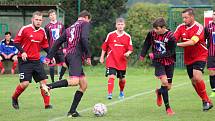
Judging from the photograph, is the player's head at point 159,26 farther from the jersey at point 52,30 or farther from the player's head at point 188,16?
the jersey at point 52,30

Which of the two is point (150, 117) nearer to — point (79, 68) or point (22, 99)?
point (79, 68)

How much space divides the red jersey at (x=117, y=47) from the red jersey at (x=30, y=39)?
308 cm

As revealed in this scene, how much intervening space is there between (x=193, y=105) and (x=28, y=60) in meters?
3.71

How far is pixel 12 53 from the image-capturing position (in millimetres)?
24625

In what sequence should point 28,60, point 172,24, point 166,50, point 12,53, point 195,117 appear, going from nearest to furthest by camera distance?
point 195,117 → point 166,50 → point 28,60 → point 12,53 → point 172,24

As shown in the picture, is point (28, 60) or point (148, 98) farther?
point (148, 98)

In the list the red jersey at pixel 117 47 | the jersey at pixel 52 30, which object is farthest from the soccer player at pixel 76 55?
the jersey at pixel 52 30

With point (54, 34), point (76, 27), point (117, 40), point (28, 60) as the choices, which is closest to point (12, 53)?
point (54, 34)

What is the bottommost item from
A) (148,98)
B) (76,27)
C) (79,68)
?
(148,98)

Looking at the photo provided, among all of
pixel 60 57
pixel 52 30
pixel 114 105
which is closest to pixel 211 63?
pixel 114 105

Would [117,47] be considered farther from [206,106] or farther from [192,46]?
→ [206,106]

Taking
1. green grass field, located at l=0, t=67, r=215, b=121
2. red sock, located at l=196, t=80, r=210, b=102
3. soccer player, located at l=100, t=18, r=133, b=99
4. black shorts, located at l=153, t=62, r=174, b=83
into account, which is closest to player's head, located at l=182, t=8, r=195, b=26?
black shorts, located at l=153, t=62, r=174, b=83

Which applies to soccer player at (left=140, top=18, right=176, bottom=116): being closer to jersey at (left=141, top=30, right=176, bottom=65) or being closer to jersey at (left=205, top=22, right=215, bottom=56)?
jersey at (left=141, top=30, right=176, bottom=65)

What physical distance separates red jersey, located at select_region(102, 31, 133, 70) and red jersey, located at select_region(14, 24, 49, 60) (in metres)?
3.08
